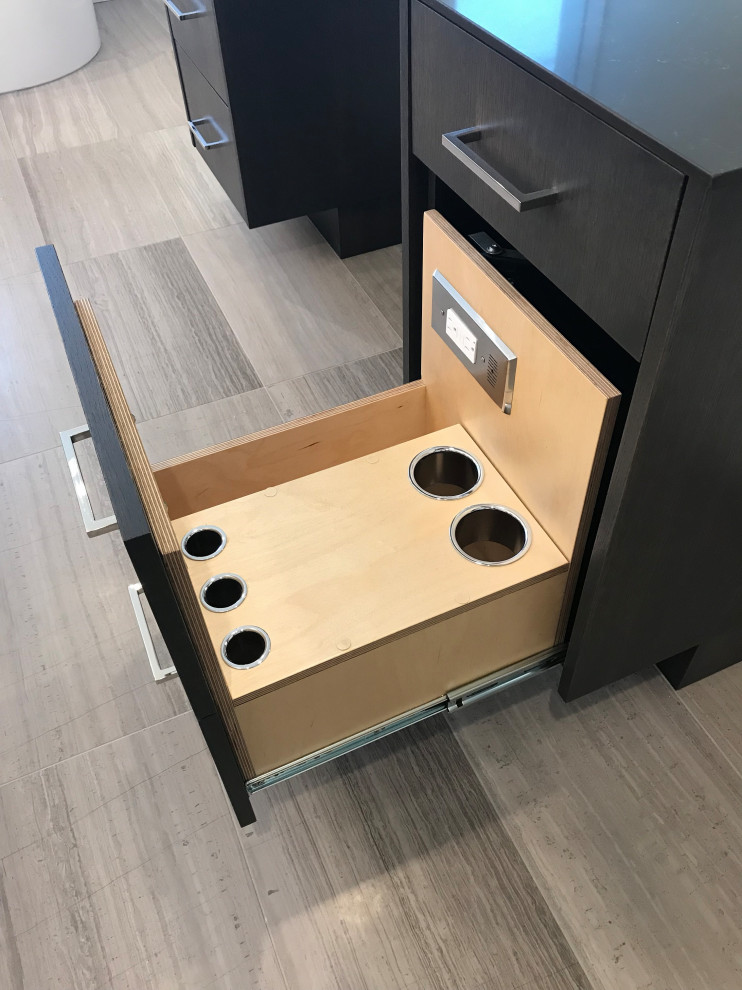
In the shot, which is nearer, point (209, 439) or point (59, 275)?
point (59, 275)

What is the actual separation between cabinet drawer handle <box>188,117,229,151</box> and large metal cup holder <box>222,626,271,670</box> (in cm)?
117

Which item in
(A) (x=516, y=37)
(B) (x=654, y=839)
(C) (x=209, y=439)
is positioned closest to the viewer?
(A) (x=516, y=37)

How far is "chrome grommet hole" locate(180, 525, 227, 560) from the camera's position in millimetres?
875

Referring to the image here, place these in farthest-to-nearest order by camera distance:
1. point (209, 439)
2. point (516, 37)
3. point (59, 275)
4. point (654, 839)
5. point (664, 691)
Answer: point (209, 439) < point (664, 691) < point (654, 839) < point (59, 275) < point (516, 37)

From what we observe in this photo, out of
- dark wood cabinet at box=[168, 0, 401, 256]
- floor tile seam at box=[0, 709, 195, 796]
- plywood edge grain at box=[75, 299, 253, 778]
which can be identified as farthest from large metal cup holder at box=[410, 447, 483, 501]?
dark wood cabinet at box=[168, 0, 401, 256]

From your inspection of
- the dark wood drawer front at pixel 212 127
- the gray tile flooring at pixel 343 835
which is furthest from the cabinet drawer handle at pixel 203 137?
the gray tile flooring at pixel 343 835

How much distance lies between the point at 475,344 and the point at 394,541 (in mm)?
223

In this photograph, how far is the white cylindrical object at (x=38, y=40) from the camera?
103 inches

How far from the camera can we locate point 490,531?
3.11 feet

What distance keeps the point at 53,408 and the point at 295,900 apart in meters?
1.03

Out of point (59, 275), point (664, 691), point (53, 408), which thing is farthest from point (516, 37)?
point (53, 408)

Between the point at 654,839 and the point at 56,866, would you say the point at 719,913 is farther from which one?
the point at 56,866

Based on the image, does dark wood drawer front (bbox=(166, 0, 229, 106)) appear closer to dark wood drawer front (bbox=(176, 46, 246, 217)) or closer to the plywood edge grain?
dark wood drawer front (bbox=(176, 46, 246, 217))

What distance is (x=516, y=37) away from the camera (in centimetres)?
63
